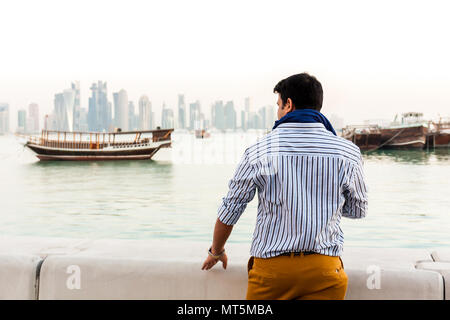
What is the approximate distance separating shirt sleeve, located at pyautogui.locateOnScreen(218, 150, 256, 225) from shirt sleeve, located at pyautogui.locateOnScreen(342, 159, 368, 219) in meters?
0.32

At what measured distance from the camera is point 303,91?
Result: 1633 millimetres

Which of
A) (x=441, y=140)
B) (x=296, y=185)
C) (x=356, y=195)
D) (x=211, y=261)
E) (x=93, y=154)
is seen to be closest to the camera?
(x=296, y=185)

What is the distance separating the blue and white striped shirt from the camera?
156 centimetres

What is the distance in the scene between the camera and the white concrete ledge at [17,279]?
2109 mm

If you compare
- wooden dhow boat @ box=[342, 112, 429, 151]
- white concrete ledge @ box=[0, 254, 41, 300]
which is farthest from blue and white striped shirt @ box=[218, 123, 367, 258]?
wooden dhow boat @ box=[342, 112, 429, 151]

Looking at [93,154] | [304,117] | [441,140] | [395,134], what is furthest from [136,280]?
[441,140]

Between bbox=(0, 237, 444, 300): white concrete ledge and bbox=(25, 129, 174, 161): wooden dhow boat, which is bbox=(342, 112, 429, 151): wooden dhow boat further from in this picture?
bbox=(0, 237, 444, 300): white concrete ledge

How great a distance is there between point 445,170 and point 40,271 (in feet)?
142

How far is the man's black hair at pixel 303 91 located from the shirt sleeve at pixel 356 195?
0.24m

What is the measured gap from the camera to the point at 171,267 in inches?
80.7

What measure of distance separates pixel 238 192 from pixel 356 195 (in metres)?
0.40

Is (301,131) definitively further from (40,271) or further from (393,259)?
(40,271)

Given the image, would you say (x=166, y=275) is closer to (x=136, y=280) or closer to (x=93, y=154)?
(x=136, y=280)

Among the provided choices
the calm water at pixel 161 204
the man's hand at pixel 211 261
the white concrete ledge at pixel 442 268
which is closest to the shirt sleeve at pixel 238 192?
the man's hand at pixel 211 261
